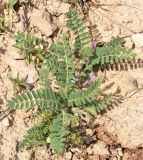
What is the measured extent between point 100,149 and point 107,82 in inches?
23.3

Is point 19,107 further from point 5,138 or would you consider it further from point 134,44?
point 134,44

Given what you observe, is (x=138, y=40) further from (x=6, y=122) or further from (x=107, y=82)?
(x=6, y=122)

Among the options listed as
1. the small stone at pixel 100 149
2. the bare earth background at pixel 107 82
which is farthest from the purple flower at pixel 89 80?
the small stone at pixel 100 149

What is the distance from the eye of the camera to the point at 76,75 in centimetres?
431

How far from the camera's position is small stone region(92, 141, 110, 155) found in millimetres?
4168

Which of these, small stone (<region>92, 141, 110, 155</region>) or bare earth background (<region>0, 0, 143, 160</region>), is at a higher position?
bare earth background (<region>0, 0, 143, 160</region>)

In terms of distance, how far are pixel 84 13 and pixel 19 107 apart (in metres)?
1.19

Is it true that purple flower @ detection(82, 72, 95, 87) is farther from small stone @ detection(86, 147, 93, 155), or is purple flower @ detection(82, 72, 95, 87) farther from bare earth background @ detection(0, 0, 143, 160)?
small stone @ detection(86, 147, 93, 155)

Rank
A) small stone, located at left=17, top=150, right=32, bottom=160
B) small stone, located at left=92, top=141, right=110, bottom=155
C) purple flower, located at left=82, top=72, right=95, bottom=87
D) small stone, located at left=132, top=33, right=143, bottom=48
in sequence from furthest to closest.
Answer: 1. small stone, located at left=132, top=33, right=143, bottom=48
2. purple flower, located at left=82, top=72, right=95, bottom=87
3. small stone, located at left=92, top=141, right=110, bottom=155
4. small stone, located at left=17, top=150, right=32, bottom=160

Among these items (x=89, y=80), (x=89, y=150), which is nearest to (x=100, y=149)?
(x=89, y=150)

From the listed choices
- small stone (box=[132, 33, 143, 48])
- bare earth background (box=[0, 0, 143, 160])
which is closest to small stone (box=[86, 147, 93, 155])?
bare earth background (box=[0, 0, 143, 160])

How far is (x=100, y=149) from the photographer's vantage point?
4168 mm

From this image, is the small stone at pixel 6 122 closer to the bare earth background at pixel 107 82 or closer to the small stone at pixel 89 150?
the bare earth background at pixel 107 82

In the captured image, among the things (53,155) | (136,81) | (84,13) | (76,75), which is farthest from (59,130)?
(84,13)
